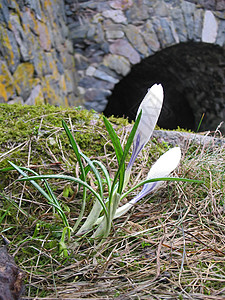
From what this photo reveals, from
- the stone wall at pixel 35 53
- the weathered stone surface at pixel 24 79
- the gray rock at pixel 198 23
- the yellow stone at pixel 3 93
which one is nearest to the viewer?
the yellow stone at pixel 3 93

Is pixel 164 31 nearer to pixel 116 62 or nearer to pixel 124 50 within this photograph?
pixel 124 50

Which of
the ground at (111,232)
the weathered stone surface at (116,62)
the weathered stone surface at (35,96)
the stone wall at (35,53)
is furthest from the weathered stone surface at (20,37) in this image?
the weathered stone surface at (116,62)

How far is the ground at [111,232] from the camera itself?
0.61 meters

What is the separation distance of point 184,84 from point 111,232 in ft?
15.0

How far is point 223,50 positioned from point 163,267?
160 inches

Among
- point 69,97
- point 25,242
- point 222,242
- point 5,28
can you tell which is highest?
point 5,28

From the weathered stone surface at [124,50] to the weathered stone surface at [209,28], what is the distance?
101cm

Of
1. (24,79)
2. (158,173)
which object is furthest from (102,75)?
(158,173)

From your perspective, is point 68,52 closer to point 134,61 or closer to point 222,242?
point 134,61

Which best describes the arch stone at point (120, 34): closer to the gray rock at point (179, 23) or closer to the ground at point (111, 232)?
the gray rock at point (179, 23)

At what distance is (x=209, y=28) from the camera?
3859 millimetres

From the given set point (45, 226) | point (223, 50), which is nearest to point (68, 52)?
point (223, 50)

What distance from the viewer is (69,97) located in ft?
11.1

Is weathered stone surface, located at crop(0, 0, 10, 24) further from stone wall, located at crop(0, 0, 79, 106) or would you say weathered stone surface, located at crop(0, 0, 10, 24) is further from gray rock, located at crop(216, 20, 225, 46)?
gray rock, located at crop(216, 20, 225, 46)
